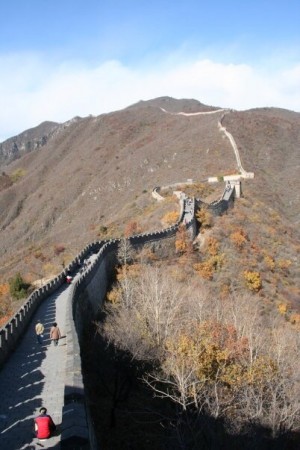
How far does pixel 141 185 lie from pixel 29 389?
74.2 metres

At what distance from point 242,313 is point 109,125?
404 feet

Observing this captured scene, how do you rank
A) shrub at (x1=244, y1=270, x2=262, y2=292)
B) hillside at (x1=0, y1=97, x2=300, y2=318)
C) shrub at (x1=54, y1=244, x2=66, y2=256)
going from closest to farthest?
1. shrub at (x1=244, y1=270, x2=262, y2=292)
2. hillside at (x1=0, y1=97, x2=300, y2=318)
3. shrub at (x1=54, y1=244, x2=66, y2=256)

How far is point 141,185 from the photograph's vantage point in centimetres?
8744

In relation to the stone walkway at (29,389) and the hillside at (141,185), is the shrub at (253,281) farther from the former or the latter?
the stone walkway at (29,389)

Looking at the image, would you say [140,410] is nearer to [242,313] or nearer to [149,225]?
[242,313]

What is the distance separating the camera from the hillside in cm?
4947

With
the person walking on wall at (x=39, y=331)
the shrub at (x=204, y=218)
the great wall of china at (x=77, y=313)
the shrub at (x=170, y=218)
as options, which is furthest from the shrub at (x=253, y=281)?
the person walking on wall at (x=39, y=331)

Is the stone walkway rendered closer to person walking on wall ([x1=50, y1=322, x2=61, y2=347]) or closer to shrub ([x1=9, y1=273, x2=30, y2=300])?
person walking on wall ([x1=50, y1=322, x2=61, y2=347])

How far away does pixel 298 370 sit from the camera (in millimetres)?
19188

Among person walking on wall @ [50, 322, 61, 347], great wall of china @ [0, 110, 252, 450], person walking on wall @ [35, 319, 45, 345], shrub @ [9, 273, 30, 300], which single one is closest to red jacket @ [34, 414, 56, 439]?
great wall of china @ [0, 110, 252, 450]

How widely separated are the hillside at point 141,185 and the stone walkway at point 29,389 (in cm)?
2330

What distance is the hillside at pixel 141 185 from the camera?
1948 inches

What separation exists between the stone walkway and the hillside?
23.3m

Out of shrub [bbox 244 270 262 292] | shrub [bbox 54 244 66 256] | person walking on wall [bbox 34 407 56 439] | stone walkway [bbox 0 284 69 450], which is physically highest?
person walking on wall [bbox 34 407 56 439]
